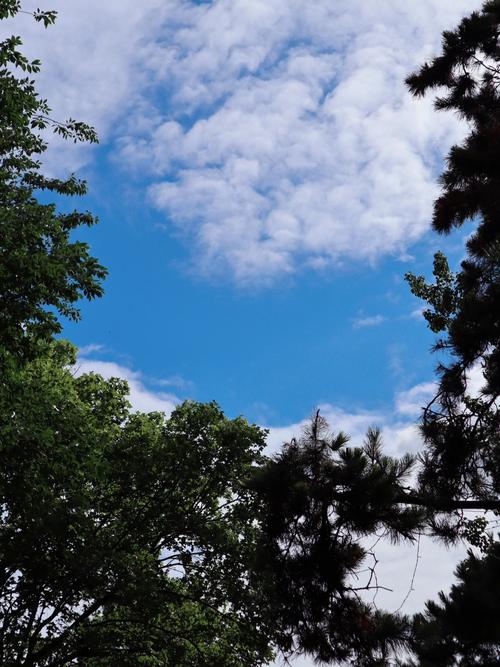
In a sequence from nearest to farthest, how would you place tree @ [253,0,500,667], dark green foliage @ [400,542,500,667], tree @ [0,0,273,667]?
dark green foliage @ [400,542,500,667] → tree @ [253,0,500,667] → tree @ [0,0,273,667]

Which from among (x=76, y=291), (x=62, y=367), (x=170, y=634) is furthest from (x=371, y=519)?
(x=62, y=367)

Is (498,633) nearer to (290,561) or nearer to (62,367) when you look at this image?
(290,561)

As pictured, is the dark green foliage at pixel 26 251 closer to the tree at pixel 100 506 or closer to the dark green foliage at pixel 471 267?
the tree at pixel 100 506

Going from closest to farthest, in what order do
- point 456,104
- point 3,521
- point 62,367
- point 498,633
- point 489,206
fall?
point 498,633
point 489,206
point 456,104
point 3,521
point 62,367

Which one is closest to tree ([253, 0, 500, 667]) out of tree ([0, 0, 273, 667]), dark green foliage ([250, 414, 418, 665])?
dark green foliage ([250, 414, 418, 665])

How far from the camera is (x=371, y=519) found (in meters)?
6.68

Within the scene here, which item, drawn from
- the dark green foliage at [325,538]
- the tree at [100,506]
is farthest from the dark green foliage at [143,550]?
the dark green foliage at [325,538]

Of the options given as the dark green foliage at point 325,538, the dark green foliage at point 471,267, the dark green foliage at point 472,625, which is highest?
the dark green foliage at point 471,267

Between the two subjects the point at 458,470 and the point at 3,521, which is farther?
the point at 3,521

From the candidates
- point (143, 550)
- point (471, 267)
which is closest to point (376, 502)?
point (471, 267)

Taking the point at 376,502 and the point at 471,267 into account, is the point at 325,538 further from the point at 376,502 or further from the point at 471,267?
the point at 471,267

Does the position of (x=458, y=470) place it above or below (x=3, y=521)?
below

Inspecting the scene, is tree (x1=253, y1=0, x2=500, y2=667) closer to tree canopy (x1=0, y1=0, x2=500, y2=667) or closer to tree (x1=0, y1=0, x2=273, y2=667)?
tree canopy (x1=0, y1=0, x2=500, y2=667)

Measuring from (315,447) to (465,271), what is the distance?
329 cm
